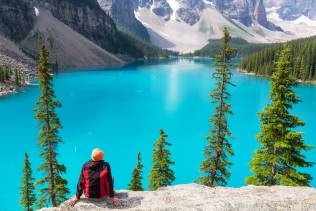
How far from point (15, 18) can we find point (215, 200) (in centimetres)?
19973

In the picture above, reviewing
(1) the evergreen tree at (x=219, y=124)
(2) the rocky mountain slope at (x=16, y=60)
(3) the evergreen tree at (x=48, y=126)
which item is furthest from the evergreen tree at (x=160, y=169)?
(2) the rocky mountain slope at (x=16, y=60)

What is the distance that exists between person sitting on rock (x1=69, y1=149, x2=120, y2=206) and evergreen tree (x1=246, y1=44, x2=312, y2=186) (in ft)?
44.5

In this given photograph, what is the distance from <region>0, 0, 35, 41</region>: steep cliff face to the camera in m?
174

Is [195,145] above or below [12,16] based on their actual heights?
below

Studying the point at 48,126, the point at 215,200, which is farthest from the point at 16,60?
the point at 215,200

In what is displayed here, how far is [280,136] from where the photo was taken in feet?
70.2

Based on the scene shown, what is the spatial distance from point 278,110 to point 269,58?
155 metres

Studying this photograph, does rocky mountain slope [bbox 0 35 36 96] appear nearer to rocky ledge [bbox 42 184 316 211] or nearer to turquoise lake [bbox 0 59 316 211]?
turquoise lake [bbox 0 59 316 211]

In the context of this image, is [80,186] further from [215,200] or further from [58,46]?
[58,46]

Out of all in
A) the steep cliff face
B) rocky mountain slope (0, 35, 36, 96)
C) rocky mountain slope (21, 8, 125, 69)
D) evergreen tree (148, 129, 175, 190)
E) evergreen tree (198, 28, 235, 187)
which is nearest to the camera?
evergreen tree (198, 28, 235, 187)

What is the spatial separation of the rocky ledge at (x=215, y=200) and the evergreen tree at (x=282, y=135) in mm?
7703

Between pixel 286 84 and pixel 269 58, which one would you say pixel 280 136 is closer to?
pixel 286 84

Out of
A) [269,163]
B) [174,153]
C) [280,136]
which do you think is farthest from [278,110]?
[174,153]

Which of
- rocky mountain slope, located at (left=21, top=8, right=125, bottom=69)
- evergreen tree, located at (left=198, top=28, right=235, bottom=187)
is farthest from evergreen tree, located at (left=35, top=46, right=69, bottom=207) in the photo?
rocky mountain slope, located at (left=21, top=8, right=125, bottom=69)
